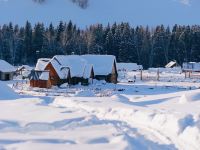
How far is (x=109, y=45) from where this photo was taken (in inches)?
4122

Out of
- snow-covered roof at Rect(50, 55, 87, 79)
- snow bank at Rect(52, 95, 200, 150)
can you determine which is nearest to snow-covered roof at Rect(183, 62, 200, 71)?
snow-covered roof at Rect(50, 55, 87, 79)

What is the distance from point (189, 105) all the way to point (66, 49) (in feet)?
264

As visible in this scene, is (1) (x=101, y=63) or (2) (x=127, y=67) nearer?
(1) (x=101, y=63)

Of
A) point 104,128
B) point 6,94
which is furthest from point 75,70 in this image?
point 104,128

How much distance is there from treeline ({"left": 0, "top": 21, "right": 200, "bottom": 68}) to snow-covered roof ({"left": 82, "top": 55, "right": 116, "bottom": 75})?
3268 cm

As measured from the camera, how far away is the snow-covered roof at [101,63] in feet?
227

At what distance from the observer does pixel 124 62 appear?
105938 mm

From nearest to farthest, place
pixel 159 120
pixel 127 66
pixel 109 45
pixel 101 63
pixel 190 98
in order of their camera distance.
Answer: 1. pixel 159 120
2. pixel 190 98
3. pixel 101 63
4. pixel 127 66
5. pixel 109 45

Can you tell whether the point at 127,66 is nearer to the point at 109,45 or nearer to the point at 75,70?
the point at 109,45

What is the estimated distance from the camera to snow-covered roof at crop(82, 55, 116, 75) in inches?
2719

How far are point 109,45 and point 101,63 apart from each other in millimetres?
34581

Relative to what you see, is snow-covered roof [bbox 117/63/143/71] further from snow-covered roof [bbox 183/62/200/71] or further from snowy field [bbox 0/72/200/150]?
snowy field [bbox 0/72/200/150]

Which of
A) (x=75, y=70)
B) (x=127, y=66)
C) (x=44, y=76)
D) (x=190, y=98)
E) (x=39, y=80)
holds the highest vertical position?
(x=127, y=66)

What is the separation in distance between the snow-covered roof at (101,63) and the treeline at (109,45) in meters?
32.7
